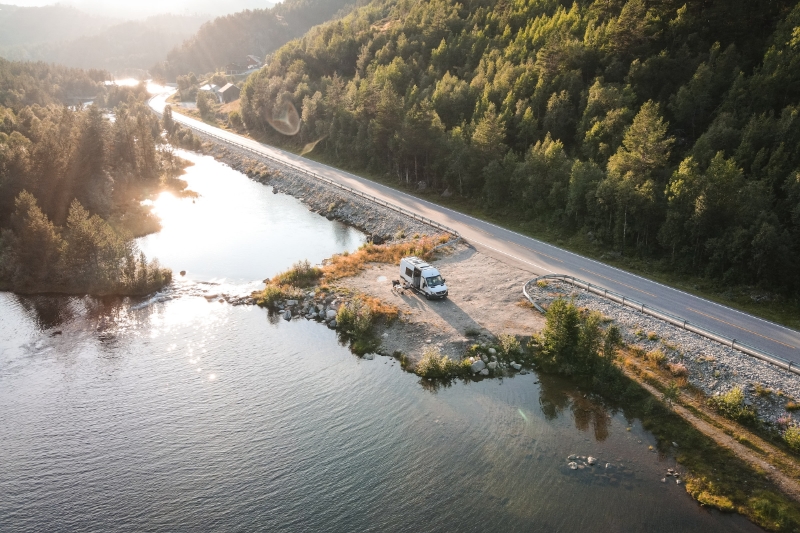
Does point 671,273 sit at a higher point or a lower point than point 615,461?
higher

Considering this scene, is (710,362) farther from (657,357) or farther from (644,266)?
(644,266)

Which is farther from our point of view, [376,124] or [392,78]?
[392,78]

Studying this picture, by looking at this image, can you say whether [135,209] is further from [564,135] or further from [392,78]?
[564,135]

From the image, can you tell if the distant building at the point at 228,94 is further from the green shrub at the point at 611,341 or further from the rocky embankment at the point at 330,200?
the green shrub at the point at 611,341

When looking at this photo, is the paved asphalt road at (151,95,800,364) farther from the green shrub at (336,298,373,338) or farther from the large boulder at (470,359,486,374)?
the large boulder at (470,359,486,374)

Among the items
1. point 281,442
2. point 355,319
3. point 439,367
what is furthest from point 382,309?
point 281,442

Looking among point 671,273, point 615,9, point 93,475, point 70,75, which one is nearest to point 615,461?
point 671,273
